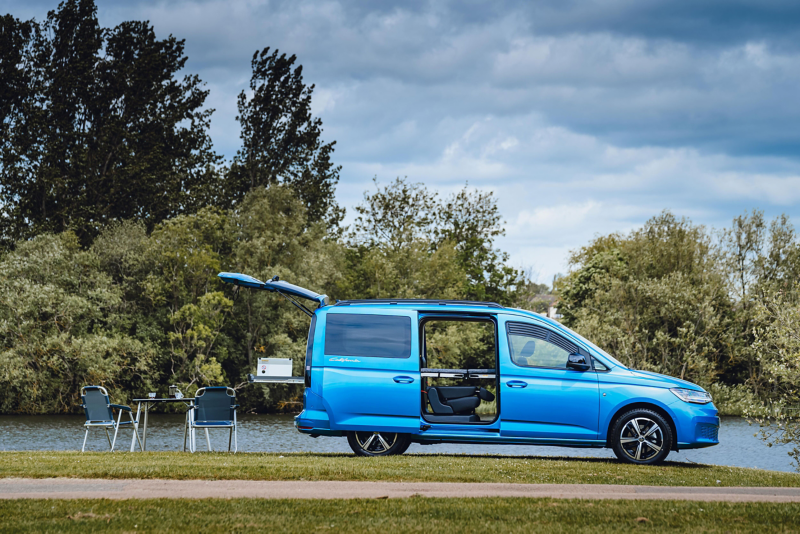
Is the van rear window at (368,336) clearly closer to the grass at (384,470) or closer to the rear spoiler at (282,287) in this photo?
the rear spoiler at (282,287)

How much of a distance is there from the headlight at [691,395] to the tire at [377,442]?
400 centimetres

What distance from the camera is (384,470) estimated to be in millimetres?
9844

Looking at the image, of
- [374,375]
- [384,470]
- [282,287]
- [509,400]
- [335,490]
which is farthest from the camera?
[282,287]

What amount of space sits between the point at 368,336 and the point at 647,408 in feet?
13.7

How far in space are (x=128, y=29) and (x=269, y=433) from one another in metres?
30.2

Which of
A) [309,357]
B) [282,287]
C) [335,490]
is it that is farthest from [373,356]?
[335,490]

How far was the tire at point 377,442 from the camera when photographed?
12.2 meters

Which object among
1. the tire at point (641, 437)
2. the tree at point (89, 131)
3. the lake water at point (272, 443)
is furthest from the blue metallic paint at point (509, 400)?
the tree at point (89, 131)

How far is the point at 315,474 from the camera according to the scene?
31.2 ft

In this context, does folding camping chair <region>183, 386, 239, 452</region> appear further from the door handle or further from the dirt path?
the dirt path

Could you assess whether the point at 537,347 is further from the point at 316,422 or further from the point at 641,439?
the point at 316,422

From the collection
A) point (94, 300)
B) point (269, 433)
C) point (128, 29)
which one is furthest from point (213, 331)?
point (128, 29)

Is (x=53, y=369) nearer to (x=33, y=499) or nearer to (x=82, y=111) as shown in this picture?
(x=82, y=111)

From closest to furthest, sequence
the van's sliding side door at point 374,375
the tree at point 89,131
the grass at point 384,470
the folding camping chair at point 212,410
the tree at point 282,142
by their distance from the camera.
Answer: the grass at point 384,470, the van's sliding side door at point 374,375, the folding camping chair at point 212,410, the tree at point 89,131, the tree at point 282,142
